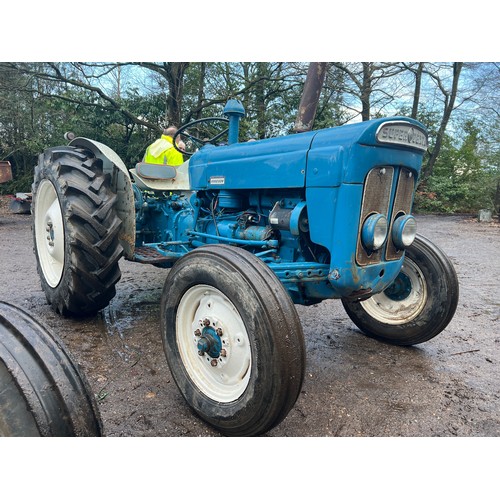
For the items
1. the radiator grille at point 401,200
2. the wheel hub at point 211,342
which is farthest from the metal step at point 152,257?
the radiator grille at point 401,200

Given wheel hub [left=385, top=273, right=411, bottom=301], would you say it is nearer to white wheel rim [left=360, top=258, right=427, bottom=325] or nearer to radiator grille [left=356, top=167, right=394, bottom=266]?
white wheel rim [left=360, top=258, right=427, bottom=325]

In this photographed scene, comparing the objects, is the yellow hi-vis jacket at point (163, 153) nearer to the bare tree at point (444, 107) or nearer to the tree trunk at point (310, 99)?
the tree trunk at point (310, 99)

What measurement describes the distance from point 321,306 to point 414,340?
4.13 ft

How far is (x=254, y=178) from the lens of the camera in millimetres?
2525

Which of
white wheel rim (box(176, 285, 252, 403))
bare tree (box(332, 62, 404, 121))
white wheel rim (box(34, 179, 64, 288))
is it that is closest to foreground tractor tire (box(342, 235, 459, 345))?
white wheel rim (box(176, 285, 252, 403))

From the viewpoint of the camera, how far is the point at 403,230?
2320mm

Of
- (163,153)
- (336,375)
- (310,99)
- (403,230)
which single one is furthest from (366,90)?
(336,375)

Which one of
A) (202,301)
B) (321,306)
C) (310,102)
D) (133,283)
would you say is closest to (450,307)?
(321,306)

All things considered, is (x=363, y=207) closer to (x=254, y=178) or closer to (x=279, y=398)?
(x=254, y=178)

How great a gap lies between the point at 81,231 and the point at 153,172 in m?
1.26

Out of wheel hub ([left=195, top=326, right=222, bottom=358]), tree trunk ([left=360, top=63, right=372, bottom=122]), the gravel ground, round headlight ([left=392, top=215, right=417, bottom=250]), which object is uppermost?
tree trunk ([left=360, top=63, right=372, bottom=122])

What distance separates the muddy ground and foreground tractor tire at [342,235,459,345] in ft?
0.47

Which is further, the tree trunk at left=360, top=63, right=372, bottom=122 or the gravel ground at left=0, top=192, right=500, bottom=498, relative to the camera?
the tree trunk at left=360, top=63, right=372, bottom=122

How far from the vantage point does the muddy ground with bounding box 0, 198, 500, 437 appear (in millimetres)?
2012
